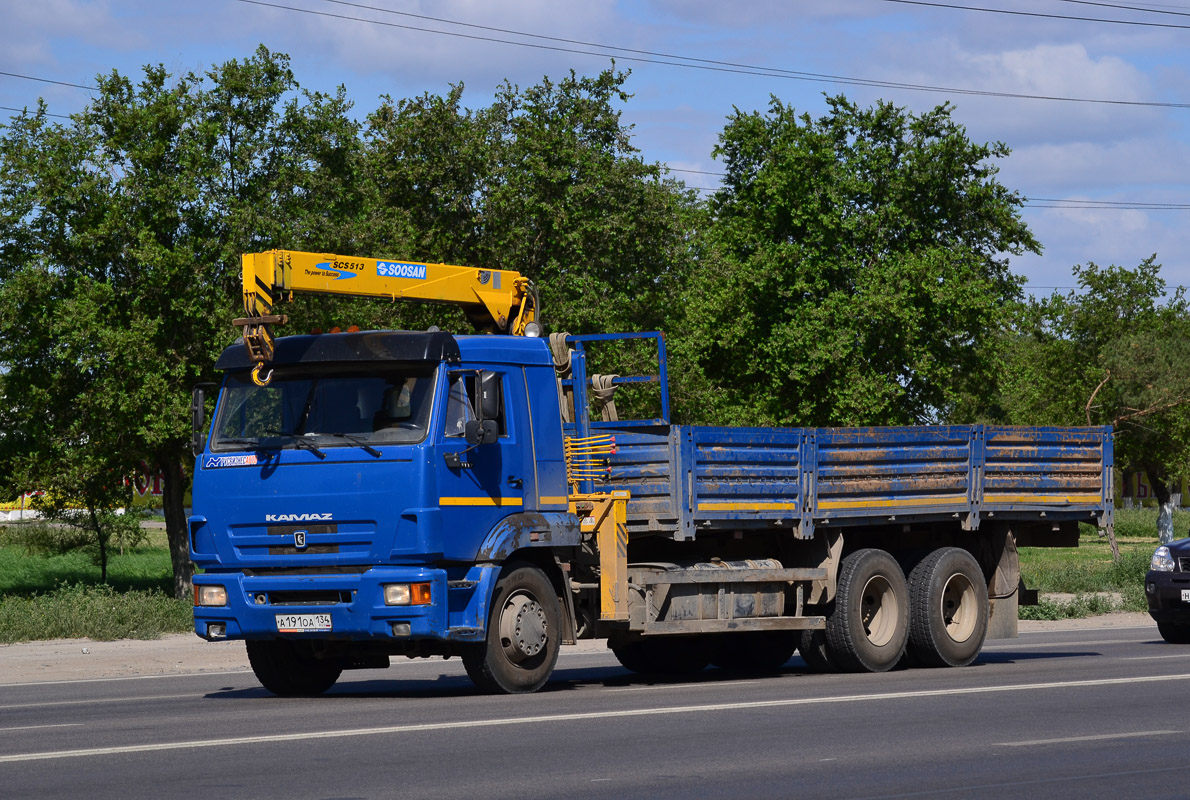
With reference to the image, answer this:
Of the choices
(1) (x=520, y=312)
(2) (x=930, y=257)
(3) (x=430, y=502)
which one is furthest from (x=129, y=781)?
(2) (x=930, y=257)

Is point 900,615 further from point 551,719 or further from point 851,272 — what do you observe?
point 851,272

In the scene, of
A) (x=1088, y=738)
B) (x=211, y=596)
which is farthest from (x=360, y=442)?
(x=1088, y=738)

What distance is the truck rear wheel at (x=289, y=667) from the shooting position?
1354 centimetres

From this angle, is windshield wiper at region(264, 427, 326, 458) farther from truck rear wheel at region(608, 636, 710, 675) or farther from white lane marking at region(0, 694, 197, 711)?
truck rear wheel at region(608, 636, 710, 675)

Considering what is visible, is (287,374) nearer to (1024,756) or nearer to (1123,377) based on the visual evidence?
(1024,756)

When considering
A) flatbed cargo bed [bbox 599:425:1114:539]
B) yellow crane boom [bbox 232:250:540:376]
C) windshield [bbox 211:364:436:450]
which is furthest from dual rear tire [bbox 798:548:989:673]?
windshield [bbox 211:364:436:450]

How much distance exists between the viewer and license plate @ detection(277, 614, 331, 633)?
12.3 meters

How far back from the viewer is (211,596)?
12734mm

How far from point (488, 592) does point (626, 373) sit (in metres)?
22.8

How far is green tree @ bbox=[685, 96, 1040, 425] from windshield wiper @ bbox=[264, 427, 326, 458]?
31125 mm

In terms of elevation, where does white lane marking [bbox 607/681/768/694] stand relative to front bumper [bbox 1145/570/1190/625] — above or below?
below

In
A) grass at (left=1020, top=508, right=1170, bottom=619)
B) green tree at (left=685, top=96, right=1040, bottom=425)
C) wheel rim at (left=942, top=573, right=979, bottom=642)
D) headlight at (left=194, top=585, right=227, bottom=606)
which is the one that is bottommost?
grass at (left=1020, top=508, right=1170, bottom=619)

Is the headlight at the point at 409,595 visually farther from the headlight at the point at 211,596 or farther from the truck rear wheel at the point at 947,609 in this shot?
the truck rear wheel at the point at 947,609

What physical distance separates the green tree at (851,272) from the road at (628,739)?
30166 mm
